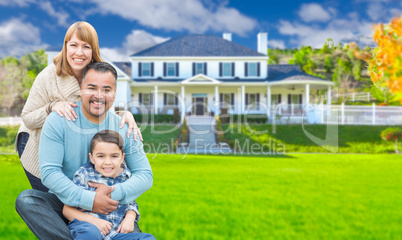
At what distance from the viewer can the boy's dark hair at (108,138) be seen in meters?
2.50

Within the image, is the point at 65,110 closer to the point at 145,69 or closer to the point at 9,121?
the point at 9,121

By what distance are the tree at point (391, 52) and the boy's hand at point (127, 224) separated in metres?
1.98

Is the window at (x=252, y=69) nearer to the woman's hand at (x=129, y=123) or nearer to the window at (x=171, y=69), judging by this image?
the window at (x=171, y=69)

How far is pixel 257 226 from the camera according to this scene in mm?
5227

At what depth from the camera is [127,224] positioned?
2.55 metres

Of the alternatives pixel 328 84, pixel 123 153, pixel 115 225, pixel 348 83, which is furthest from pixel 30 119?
pixel 348 83

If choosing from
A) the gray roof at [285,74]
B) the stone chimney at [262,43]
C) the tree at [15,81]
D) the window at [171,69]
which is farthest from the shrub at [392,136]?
the tree at [15,81]

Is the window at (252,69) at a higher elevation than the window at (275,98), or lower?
higher

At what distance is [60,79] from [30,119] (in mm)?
411

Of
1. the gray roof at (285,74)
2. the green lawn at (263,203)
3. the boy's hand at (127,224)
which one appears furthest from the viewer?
the gray roof at (285,74)

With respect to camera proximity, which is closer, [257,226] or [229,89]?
[257,226]

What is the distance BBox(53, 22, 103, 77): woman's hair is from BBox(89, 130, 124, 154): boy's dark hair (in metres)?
0.68

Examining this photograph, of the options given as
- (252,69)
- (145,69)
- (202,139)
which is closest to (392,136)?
(202,139)

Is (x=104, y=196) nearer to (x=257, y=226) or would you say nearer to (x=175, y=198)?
(x=257, y=226)
